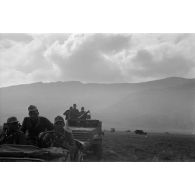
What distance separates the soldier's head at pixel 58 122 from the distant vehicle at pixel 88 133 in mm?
140

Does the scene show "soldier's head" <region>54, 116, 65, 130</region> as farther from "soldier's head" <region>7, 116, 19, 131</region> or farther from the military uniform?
"soldier's head" <region>7, 116, 19, 131</region>

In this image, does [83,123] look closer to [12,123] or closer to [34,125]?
[34,125]

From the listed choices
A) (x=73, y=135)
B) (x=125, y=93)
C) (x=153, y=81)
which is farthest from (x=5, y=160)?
(x=153, y=81)

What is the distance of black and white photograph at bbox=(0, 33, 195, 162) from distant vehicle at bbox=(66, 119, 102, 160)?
0.02 m

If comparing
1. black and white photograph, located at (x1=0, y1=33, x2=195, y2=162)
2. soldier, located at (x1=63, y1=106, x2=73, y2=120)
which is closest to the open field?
black and white photograph, located at (x1=0, y1=33, x2=195, y2=162)

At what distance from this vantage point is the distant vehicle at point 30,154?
8547 mm

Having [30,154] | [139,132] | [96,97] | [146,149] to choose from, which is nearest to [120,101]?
[96,97]

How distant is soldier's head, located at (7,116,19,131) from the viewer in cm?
881

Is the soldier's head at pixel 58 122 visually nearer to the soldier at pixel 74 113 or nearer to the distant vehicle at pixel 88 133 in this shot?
the distant vehicle at pixel 88 133

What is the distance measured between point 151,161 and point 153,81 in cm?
188

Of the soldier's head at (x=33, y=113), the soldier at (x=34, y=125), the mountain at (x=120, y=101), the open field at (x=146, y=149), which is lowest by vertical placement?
the open field at (x=146, y=149)

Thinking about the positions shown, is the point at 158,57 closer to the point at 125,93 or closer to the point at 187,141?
the point at 125,93

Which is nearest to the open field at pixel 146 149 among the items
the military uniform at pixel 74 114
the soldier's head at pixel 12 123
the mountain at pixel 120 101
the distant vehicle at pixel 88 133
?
the distant vehicle at pixel 88 133
